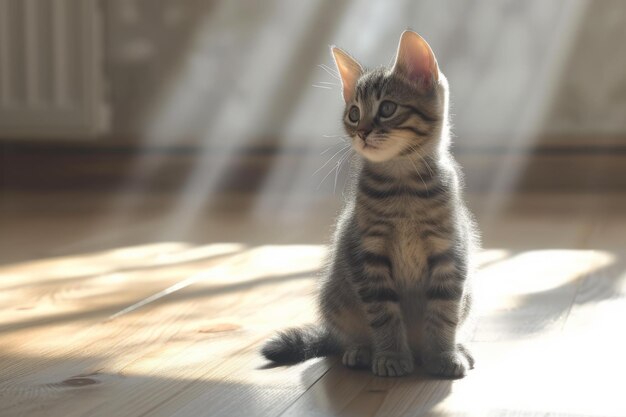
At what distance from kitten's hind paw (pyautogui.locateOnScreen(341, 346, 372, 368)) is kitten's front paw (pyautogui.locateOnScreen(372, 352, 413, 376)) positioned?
37 millimetres

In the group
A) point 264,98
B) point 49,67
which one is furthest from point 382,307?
point 49,67

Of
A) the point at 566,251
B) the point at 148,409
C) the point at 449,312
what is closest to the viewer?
the point at 148,409

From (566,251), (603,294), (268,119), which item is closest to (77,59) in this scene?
(268,119)

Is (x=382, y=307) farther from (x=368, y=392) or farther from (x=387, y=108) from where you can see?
(x=387, y=108)

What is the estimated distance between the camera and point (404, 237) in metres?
1.38

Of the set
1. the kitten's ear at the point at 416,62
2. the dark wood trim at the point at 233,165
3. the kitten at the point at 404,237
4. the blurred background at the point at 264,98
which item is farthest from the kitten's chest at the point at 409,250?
the dark wood trim at the point at 233,165

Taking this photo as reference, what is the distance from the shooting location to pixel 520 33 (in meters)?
3.46

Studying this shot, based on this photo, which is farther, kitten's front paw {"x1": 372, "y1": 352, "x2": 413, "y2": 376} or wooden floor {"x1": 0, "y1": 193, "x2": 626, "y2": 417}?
kitten's front paw {"x1": 372, "y1": 352, "x2": 413, "y2": 376}

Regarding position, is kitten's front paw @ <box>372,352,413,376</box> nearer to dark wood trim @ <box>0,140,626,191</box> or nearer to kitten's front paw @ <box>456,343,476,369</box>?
kitten's front paw @ <box>456,343,476,369</box>

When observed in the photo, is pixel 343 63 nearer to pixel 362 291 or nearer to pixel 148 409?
pixel 362 291

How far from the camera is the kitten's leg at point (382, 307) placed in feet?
4.54

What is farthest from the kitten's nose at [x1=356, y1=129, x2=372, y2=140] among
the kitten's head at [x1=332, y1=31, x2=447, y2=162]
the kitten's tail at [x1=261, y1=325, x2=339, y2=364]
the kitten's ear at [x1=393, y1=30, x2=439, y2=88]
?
the kitten's tail at [x1=261, y1=325, x2=339, y2=364]

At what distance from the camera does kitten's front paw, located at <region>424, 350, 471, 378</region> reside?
134cm

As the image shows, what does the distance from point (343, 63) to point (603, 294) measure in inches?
29.5
